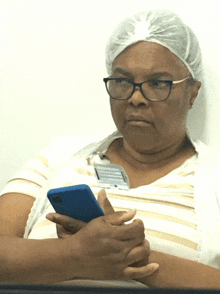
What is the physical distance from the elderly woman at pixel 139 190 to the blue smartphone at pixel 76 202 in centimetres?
2

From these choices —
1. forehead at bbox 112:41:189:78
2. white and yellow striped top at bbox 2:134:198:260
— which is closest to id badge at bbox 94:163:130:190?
white and yellow striped top at bbox 2:134:198:260

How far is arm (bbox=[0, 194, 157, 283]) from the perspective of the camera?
2.15 ft

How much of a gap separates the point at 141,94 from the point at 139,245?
1.09 ft

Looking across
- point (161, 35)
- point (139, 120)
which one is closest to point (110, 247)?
point (139, 120)

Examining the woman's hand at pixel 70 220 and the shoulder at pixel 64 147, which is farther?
the shoulder at pixel 64 147

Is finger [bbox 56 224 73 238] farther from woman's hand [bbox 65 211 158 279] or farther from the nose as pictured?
the nose

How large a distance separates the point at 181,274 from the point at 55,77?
65cm

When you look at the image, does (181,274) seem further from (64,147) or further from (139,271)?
(64,147)

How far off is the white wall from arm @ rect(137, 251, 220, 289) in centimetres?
45

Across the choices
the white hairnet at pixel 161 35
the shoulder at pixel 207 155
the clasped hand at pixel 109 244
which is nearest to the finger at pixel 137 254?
the clasped hand at pixel 109 244

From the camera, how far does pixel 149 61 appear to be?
2.83 feet

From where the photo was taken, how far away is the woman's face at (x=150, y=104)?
87 cm

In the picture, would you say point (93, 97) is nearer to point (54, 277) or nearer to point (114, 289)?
point (54, 277)

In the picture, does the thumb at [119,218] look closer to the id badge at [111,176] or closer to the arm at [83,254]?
the arm at [83,254]
